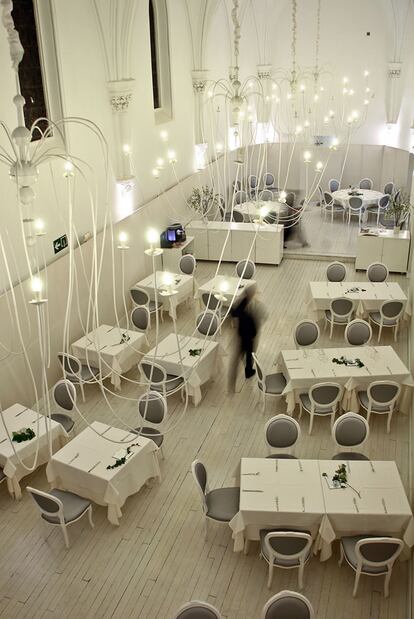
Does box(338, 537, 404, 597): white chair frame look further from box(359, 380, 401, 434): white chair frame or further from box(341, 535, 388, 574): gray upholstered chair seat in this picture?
box(359, 380, 401, 434): white chair frame

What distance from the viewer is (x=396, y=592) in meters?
6.14

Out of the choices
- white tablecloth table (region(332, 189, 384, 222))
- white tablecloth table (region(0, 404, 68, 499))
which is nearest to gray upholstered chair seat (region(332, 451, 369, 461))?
white tablecloth table (region(0, 404, 68, 499))

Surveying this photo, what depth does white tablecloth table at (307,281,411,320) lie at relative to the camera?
1109 centimetres

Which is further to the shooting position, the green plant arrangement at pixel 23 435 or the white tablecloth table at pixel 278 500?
the green plant arrangement at pixel 23 435

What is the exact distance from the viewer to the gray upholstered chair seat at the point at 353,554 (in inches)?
238

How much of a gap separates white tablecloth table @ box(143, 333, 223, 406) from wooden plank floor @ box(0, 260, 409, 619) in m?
0.59

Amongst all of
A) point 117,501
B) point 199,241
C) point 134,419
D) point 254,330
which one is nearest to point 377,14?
point 199,241

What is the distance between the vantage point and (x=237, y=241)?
1450 cm

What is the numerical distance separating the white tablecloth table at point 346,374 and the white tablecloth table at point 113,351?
8.53 feet

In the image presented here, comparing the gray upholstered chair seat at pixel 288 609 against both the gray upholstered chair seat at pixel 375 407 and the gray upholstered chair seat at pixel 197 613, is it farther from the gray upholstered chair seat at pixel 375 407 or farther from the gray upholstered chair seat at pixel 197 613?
the gray upholstered chair seat at pixel 375 407

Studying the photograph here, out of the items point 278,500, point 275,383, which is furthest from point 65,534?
point 275,383

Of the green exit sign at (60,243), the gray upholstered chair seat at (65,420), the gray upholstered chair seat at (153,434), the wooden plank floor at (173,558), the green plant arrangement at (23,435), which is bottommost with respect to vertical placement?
the wooden plank floor at (173,558)

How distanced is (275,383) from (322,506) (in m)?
2.94

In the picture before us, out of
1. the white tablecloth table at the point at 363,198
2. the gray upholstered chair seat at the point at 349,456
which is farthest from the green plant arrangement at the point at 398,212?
the gray upholstered chair seat at the point at 349,456
